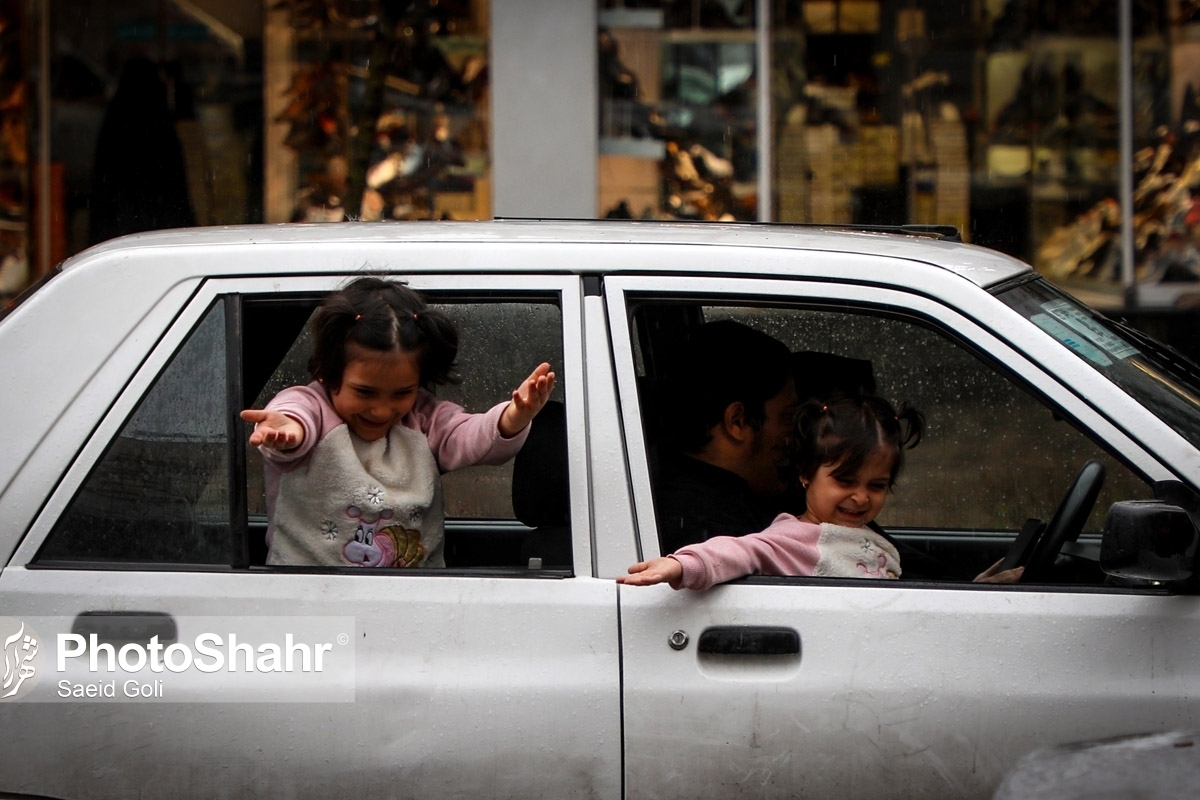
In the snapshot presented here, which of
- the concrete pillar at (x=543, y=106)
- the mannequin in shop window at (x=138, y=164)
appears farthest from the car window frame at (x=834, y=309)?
the mannequin in shop window at (x=138, y=164)

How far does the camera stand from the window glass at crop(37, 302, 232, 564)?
8.37 ft

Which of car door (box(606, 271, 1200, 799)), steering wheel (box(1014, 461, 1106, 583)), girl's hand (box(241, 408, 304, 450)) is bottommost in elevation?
car door (box(606, 271, 1200, 799))

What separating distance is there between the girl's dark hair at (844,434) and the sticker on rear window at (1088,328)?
405 millimetres

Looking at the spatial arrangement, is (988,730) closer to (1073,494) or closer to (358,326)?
(1073,494)

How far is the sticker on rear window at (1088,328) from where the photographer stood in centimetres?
270

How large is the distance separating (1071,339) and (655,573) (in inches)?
36.0

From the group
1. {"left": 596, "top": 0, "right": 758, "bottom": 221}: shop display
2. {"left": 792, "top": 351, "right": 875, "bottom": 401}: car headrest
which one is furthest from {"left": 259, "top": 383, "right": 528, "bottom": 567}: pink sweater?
{"left": 596, "top": 0, "right": 758, "bottom": 221}: shop display

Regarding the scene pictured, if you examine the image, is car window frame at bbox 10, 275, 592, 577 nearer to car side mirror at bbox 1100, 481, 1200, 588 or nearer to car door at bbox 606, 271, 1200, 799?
car door at bbox 606, 271, 1200, 799

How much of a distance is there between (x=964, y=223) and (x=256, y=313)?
840cm

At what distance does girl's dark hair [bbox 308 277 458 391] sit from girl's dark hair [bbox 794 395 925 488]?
30.1 inches

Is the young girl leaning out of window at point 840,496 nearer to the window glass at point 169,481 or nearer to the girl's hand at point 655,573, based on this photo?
the girl's hand at point 655,573

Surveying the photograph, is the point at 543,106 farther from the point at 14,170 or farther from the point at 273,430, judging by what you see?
the point at 273,430

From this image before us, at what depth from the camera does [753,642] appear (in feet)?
8.16

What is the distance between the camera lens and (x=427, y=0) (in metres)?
9.94
